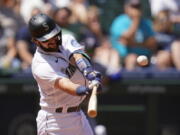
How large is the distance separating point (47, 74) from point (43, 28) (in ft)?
1.33

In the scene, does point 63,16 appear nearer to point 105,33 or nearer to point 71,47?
point 105,33

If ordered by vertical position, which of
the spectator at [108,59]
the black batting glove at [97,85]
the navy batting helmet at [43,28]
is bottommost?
the spectator at [108,59]

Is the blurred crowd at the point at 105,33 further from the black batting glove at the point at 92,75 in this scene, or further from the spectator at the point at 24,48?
the black batting glove at the point at 92,75

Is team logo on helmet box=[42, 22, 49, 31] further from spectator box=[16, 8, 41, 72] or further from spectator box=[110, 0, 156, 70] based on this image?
spectator box=[110, 0, 156, 70]

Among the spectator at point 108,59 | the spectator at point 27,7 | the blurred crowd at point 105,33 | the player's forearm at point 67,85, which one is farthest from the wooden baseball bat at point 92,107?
the spectator at point 27,7

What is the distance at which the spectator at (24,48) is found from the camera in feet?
28.3

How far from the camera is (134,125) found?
8711 millimetres

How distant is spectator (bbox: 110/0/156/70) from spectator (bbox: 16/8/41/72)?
4.29 ft

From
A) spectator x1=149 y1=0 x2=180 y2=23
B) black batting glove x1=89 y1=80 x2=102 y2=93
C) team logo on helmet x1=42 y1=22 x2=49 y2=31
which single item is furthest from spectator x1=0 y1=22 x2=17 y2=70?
black batting glove x1=89 y1=80 x2=102 y2=93

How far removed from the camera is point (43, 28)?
509 centimetres

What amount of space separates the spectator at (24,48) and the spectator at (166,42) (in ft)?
6.27

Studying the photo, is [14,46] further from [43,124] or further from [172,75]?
[43,124]

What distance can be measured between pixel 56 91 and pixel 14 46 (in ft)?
11.8

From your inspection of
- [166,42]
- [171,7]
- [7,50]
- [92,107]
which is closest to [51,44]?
[92,107]
